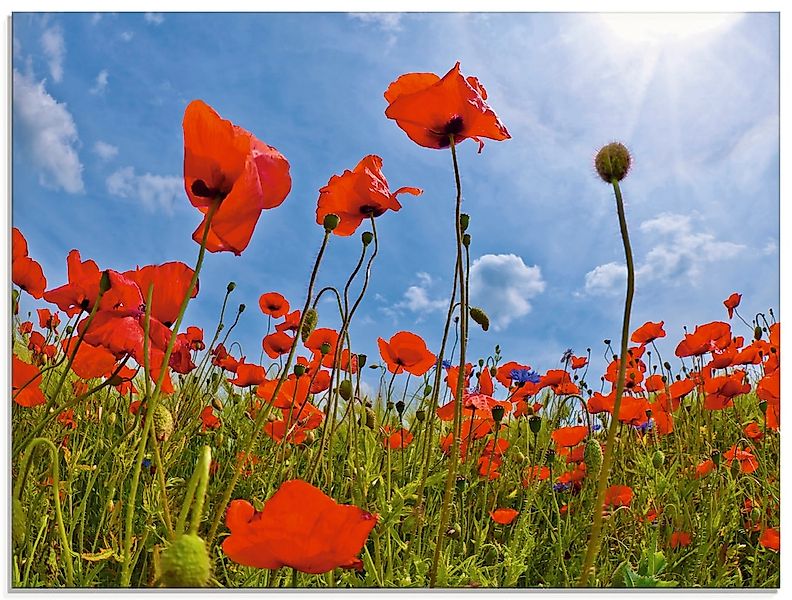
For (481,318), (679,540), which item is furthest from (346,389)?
(679,540)

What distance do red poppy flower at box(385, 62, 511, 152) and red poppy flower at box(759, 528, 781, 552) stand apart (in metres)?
0.90

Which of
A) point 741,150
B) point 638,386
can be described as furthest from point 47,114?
point 638,386

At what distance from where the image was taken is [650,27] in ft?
5.14

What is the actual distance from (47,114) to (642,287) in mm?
1238

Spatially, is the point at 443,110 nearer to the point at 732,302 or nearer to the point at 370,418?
the point at 370,418

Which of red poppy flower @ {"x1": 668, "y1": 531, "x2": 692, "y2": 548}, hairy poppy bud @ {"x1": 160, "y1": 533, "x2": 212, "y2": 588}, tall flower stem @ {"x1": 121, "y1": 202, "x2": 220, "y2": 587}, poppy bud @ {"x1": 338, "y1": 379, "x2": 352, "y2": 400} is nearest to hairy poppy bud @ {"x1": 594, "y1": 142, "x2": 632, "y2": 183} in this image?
tall flower stem @ {"x1": 121, "y1": 202, "x2": 220, "y2": 587}

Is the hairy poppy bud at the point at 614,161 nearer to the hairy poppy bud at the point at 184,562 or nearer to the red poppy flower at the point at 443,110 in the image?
the red poppy flower at the point at 443,110

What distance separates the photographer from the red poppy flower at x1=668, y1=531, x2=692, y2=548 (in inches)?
62.4

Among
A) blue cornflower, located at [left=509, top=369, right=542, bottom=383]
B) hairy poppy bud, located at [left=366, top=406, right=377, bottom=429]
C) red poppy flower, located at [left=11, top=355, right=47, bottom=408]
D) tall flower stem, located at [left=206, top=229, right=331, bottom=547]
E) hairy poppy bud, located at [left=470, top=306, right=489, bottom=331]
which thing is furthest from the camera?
blue cornflower, located at [left=509, top=369, right=542, bottom=383]

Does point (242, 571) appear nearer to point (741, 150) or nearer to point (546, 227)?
point (546, 227)

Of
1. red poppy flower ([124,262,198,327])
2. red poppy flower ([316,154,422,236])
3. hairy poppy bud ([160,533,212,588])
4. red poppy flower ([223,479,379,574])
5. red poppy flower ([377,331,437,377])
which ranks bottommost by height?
hairy poppy bud ([160,533,212,588])

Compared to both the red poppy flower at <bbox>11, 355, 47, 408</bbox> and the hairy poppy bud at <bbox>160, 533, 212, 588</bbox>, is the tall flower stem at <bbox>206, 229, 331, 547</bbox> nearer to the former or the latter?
the hairy poppy bud at <bbox>160, 533, 212, 588</bbox>

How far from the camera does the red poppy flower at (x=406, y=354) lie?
156 centimetres

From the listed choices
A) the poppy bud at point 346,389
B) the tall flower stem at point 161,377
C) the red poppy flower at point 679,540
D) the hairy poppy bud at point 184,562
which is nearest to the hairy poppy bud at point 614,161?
the tall flower stem at point 161,377
